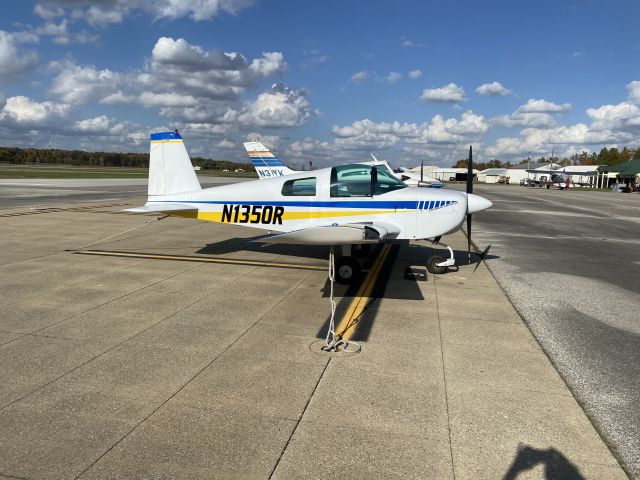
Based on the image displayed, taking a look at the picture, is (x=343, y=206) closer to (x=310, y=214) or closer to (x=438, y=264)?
(x=310, y=214)

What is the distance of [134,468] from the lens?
11.1ft

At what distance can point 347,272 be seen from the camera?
351 inches

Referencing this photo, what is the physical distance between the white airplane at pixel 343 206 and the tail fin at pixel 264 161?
75.0 ft

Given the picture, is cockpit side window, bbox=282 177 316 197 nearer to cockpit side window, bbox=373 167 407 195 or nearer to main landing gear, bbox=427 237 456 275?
cockpit side window, bbox=373 167 407 195

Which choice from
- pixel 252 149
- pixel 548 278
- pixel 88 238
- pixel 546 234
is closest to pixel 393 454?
pixel 548 278

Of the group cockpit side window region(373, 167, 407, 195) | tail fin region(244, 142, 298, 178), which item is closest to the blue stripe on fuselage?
cockpit side window region(373, 167, 407, 195)

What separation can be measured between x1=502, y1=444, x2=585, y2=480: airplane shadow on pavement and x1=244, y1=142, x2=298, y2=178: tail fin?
3039cm

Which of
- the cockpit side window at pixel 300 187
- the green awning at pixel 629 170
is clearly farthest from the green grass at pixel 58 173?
the green awning at pixel 629 170

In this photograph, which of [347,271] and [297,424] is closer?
[297,424]

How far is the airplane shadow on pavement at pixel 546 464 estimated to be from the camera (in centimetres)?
340

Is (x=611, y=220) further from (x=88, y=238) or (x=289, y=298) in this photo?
(x=88, y=238)

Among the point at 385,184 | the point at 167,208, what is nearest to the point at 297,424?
the point at 385,184

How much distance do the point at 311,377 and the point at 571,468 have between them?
2.59 m

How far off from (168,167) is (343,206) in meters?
4.86
